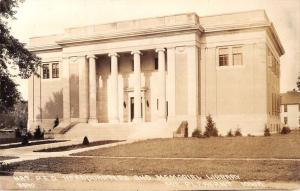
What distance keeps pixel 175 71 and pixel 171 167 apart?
20.7m

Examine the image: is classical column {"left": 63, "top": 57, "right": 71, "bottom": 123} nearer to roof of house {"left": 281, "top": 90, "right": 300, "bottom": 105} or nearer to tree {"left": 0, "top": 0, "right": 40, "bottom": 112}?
tree {"left": 0, "top": 0, "right": 40, "bottom": 112}

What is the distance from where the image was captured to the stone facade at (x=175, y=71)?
32.9m

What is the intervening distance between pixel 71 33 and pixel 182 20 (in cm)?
1022

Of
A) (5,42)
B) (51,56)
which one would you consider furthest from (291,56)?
(51,56)

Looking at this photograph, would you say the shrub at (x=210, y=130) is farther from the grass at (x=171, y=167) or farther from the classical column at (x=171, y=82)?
the grass at (x=171, y=167)

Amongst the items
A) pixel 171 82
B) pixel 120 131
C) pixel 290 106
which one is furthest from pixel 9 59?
pixel 290 106

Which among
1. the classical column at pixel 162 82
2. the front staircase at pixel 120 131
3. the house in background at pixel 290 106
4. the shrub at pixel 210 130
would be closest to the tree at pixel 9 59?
the front staircase at pixel 120 131

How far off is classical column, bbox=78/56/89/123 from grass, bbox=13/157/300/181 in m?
20.9

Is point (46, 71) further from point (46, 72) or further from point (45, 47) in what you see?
point (45, 47)

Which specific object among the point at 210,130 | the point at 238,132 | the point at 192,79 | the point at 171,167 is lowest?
the point at 171,167

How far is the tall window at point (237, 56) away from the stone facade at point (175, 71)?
0.08 meters

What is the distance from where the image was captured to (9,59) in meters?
27.5

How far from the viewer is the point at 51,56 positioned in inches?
1610

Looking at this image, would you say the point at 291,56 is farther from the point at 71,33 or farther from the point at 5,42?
the point at 71,33
